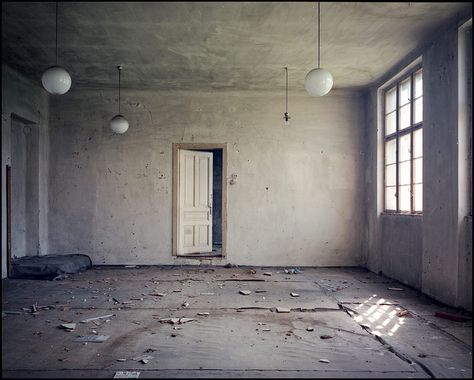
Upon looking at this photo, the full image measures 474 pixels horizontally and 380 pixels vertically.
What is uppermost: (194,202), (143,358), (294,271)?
(194,202)

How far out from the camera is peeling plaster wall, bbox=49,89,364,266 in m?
7.87

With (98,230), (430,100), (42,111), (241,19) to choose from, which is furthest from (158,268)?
(430,100)

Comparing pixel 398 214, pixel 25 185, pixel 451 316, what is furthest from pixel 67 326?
pixel 398 214

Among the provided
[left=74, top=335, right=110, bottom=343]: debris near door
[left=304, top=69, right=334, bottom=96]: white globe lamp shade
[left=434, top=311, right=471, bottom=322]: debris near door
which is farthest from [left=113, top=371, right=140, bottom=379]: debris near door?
[left=304, top=69, right=334, bottom=96]: white globe lamp shade

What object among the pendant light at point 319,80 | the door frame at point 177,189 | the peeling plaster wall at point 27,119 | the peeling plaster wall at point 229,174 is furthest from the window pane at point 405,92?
the peeling plaster wall at point 27,119

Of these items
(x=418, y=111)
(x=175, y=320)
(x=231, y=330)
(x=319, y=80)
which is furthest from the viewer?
(x=418, y=111)

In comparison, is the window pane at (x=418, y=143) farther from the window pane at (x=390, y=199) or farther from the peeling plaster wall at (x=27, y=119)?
the peeling plaster wall at (x=27, y=119)

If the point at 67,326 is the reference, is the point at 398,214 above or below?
above

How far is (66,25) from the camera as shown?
4984 millimetres

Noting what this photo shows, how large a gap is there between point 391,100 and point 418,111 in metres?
1.19

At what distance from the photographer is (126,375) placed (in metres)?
2.92

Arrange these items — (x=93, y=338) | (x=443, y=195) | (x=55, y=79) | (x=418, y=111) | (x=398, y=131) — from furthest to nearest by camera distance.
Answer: (x=398, y=131) < (x=418, y=111) < (x=443, y=195) < (x=55, y=79) < (x=93, y=338)

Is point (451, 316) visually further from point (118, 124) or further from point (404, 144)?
point (118, 124)

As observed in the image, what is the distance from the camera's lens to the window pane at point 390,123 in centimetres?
689
